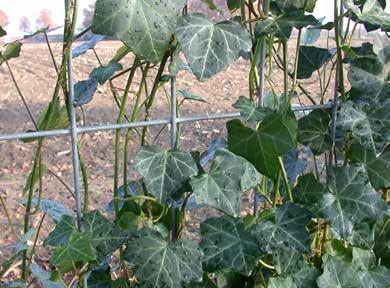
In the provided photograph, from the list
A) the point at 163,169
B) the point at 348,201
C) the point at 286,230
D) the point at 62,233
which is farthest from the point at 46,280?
the point at 348,201

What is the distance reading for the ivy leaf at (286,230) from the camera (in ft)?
3.16

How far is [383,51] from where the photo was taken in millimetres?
1039

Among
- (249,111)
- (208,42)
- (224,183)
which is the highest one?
(208,42)

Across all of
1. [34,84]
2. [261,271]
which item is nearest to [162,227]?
[261,271]

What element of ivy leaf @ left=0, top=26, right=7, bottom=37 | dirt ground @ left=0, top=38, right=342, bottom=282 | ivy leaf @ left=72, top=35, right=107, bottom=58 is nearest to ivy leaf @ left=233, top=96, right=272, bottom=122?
ivy leaf @ left=72, top=35, right=107, bottom=58

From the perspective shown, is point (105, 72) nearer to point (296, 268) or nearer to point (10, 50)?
point (10, 50)

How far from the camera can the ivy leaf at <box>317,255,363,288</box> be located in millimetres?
1058

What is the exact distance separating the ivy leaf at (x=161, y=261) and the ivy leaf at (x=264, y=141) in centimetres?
17

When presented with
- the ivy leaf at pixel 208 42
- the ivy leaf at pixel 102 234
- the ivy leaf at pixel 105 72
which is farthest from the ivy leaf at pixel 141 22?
the ivy leaf at pixel 102 234

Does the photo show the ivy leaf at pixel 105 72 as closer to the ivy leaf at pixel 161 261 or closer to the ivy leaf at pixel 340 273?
the ivy leaf at pixel 161 261

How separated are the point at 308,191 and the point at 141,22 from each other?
45 centimetres

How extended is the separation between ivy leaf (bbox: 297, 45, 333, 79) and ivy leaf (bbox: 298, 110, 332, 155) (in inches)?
3.0

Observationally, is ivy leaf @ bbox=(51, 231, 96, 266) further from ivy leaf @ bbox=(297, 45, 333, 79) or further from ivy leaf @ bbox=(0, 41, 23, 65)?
ivy leaf @ bbox=(297, 45, 333, 79)

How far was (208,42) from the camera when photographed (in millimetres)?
858
